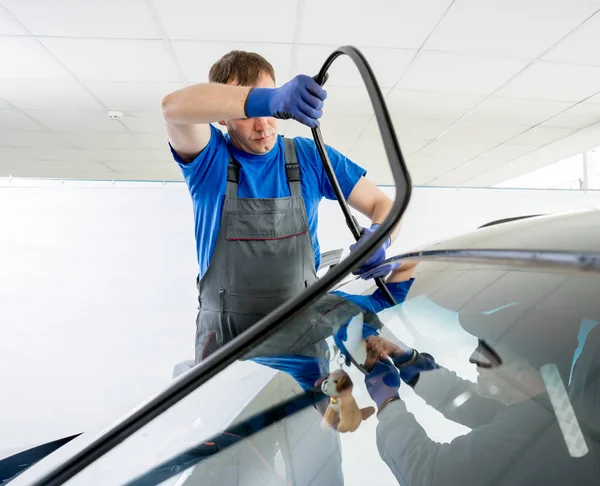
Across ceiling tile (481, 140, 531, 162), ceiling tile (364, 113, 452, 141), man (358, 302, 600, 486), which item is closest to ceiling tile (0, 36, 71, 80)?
ceiling tile (364, 113, 452, 141)

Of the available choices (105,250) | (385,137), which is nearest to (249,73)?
(385,137)

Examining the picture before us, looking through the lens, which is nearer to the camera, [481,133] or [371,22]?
[371,22]

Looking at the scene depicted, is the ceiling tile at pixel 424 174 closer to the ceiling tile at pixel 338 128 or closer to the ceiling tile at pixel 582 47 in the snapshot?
the ceiling tile at pixel 338 128

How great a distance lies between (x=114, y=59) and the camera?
2670mm

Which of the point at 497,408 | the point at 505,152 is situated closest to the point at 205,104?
the point at 497,408

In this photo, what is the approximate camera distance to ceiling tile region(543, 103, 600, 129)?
3469mm

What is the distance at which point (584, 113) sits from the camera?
3.58 metres

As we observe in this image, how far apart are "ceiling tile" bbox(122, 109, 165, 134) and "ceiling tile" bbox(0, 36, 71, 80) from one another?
75cm

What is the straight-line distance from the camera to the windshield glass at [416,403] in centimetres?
36

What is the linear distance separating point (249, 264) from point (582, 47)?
8.85 feet

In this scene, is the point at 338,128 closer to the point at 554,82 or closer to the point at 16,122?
the point at 554,82

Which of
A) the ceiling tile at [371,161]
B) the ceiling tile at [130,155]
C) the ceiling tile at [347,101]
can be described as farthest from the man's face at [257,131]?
the ceiling tile at [130,155]

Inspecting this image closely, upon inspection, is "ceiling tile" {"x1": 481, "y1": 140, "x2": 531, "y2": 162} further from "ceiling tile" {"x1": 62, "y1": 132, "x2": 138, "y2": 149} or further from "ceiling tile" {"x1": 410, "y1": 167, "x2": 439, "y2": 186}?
"ceiling tile" {"x1": 62, "y1": 132, "x2": 138, "y2": 149}

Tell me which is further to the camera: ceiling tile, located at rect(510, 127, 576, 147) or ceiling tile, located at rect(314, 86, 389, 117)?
ceiling tile, located at rect(510, 127, 576, 147)
